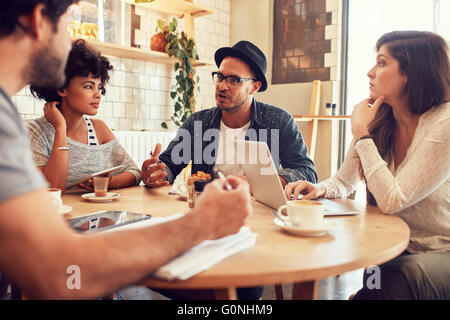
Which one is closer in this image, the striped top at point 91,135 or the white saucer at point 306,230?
the white saucer at point 306,230

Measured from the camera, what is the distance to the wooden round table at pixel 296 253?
835 mm

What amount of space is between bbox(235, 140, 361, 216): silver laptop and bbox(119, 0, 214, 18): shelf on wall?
3.03m

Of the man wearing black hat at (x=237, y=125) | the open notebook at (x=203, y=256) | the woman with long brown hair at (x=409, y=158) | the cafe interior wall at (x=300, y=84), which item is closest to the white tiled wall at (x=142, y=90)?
the cafe interior wall at (x=300, y=84)

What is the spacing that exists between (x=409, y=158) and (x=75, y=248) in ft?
4.52

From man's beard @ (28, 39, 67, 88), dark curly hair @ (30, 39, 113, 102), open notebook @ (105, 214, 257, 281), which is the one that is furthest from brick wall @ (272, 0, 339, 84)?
man's beard @ (28, 39, 67, 88)

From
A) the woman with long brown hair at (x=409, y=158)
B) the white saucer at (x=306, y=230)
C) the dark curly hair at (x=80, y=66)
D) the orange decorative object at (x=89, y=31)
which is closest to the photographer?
the white saucer at (x=306, y=230)

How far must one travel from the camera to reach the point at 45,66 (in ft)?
2.95

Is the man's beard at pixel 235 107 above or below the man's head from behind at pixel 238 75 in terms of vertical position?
below

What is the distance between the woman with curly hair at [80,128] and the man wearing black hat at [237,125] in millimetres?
331

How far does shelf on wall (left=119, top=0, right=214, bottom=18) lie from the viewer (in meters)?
4.18

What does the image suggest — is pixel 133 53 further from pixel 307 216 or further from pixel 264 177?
pixel 307 216

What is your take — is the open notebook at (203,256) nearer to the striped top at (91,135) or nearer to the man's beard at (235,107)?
the striped top at (91,135)

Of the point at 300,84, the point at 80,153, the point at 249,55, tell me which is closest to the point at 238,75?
the point at 249,55
